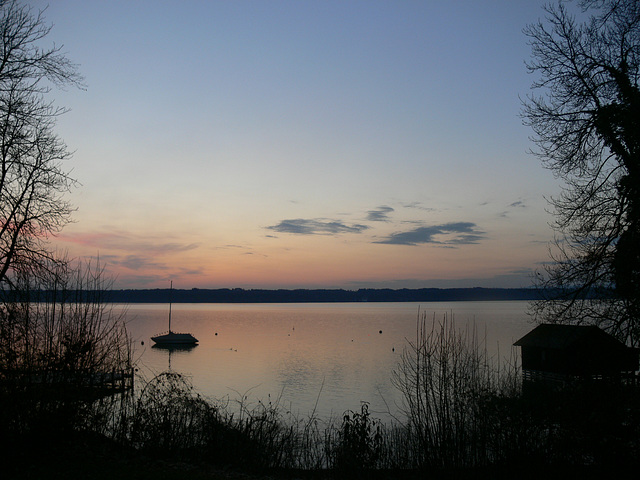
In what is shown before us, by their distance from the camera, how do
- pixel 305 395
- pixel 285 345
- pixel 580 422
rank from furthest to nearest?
pixel 285 345, pixel 305 395, pixel 580 422

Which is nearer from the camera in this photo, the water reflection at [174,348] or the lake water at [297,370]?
the lake water at [297,370]

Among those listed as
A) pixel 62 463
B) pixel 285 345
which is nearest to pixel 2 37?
pixel 62 463

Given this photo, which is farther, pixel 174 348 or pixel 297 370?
pixel 174 348

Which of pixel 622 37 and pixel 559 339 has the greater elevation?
pixel 622 37

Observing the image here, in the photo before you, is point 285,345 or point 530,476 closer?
point 530,476

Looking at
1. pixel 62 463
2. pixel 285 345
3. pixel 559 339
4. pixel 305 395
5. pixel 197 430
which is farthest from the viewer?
pixel 285 345

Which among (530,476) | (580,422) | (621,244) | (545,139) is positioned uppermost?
(545,139)

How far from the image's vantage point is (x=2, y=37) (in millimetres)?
11617

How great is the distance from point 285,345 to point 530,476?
6772cm

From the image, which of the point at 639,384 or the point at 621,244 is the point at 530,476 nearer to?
the point at 639,384

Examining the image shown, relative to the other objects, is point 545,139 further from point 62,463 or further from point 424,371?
point 62,463

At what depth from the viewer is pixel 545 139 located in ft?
49.5

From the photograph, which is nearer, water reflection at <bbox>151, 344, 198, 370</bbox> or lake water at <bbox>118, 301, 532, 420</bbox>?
lake water at <bbox>118, 301, 532, 420</bbox>

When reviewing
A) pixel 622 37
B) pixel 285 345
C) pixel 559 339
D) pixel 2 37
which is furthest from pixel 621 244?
pixel 285 345
